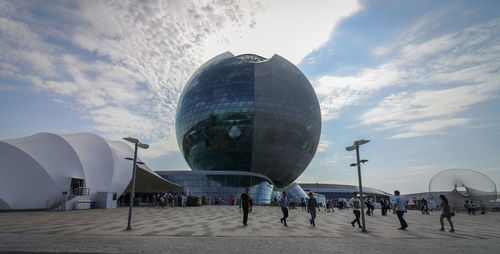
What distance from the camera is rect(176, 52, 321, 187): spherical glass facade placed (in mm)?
41688

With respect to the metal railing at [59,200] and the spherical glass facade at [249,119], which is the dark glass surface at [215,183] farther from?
the metal railing at [59,200]

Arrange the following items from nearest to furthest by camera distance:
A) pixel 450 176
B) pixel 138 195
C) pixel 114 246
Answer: pixel 114 246, pixel 450 176, pixel 138 195

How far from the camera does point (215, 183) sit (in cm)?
3772

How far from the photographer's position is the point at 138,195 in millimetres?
39500

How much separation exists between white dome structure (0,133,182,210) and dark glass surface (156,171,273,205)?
1033 centimetres

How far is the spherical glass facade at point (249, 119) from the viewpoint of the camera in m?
41.7

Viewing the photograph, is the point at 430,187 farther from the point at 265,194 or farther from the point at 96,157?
the point at 96,157

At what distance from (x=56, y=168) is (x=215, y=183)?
Result: 19160 mm

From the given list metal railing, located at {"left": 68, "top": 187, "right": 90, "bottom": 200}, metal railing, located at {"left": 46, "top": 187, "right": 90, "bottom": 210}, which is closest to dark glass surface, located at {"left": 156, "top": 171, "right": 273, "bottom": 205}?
metal railing, located at {"left": 68, "top": 187, "right": 90, "bottom": 200}

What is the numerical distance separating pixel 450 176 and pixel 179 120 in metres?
39.3

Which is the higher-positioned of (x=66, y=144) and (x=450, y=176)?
(x=66, y=144)

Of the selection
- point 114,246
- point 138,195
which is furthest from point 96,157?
point 114,246

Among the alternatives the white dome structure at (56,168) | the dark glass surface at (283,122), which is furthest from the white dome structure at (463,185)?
the white dome structure at (56,168)

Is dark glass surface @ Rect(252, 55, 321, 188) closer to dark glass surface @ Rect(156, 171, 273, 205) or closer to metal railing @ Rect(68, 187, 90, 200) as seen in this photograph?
dark glass surface @ Rect(156, 171, 273, 205)
